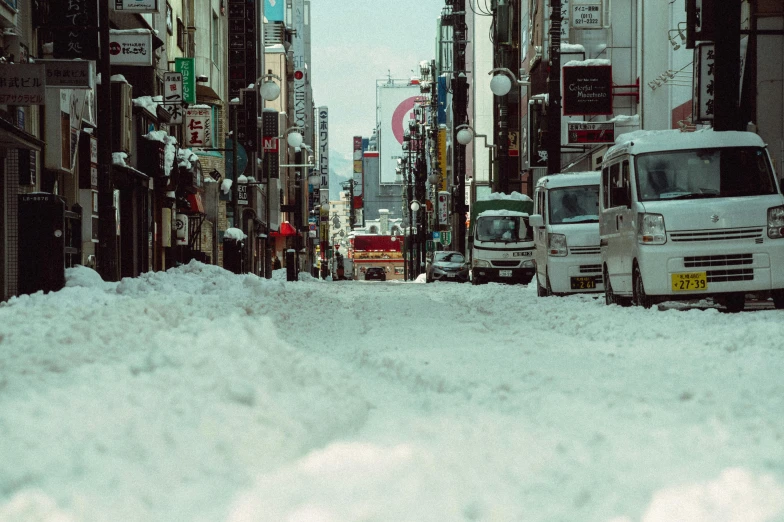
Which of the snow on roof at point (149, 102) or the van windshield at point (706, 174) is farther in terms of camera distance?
the snow on roof at point (149, 102)

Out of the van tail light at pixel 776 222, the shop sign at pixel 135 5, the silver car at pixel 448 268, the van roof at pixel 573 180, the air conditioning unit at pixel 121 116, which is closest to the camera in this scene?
the van tail light at pixel 776 222

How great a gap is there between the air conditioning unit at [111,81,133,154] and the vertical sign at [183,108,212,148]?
9.34 metres

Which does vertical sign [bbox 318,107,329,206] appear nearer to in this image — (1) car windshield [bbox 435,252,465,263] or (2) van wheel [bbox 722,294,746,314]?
(1) car windshield [bbox 435,252,465,263]

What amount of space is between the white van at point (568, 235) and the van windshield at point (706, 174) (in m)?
5.13

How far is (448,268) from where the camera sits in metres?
43.3

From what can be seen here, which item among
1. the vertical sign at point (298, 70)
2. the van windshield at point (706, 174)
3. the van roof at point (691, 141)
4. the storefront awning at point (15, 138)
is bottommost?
A: the van windshield at point (706, 174)

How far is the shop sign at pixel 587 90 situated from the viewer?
34.8m

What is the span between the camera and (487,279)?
33812 mm

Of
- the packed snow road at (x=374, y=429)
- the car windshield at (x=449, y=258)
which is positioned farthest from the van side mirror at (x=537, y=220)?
the car windshield at (x=449, y=258)

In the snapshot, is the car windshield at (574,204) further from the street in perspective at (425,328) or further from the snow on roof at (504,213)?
the snow on roof at (504,213)

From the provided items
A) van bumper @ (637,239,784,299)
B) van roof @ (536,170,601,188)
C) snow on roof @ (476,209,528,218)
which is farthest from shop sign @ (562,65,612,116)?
van bumper @ (637,239,784,299)

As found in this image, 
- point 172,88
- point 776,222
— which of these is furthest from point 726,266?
point 172,88

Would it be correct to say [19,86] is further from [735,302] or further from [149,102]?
[149,102]

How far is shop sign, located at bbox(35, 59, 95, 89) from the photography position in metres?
19.3
